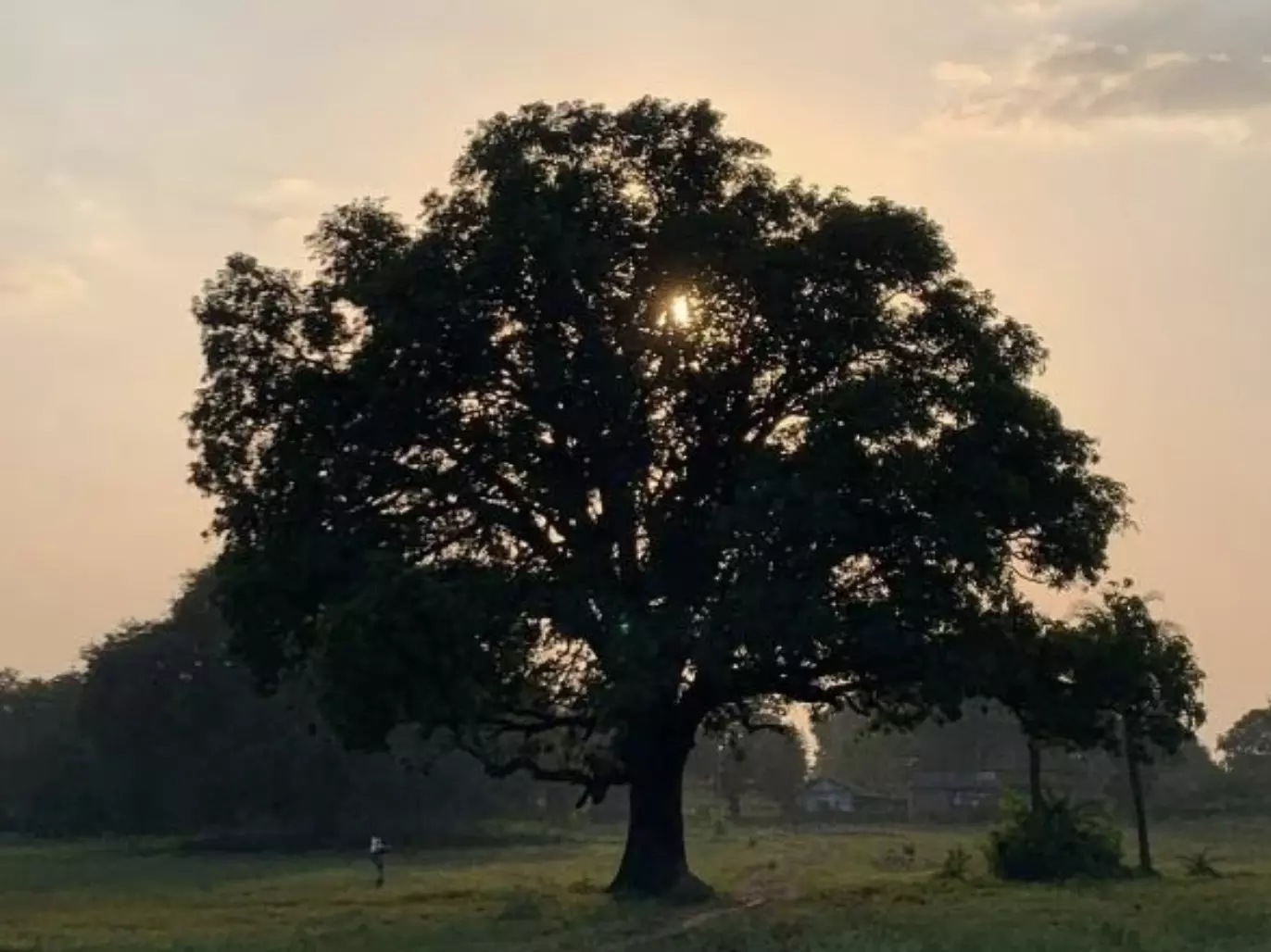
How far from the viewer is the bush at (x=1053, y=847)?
1842 inches

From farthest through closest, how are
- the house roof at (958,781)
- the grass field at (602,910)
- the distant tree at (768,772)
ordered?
the house roof at (958,781) → the distant tree at (768,772) → the grass field at (602,910)

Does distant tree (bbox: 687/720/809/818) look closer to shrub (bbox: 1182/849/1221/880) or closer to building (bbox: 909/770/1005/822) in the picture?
building (bbox: 909/770/1005/822)

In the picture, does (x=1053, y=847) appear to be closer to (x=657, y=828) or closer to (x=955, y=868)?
(x=955, y=868)

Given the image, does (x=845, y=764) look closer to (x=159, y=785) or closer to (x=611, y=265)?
(x=159, y=785)

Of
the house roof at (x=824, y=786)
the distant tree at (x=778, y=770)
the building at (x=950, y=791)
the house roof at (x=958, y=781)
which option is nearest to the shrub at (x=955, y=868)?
the building at (x=950, y=791)

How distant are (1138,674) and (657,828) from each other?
433 inches

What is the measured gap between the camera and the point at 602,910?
3350 centimetres

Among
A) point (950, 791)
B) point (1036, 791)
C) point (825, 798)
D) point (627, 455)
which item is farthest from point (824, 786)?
point (627, 455)

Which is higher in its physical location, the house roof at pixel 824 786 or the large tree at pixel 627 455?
the large tree at pixel 627 455

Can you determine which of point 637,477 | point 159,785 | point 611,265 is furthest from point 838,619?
point 159,785

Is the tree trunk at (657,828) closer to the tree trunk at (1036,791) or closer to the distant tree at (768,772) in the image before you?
the tree trunk at (1036,791)

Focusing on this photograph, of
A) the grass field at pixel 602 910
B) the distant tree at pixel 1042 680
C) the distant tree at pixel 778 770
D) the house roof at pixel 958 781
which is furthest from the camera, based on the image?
the house roof at pixel 958 781

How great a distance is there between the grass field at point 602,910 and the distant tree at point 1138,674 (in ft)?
12.1

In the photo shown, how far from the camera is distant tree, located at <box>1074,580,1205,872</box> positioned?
1437 inches
